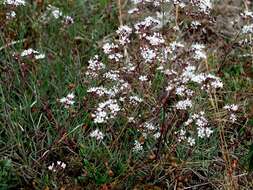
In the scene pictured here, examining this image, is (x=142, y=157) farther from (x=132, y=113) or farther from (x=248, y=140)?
(x=248, y=140)

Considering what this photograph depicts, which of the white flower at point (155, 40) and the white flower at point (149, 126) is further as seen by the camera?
the white flower at point (155, 40)

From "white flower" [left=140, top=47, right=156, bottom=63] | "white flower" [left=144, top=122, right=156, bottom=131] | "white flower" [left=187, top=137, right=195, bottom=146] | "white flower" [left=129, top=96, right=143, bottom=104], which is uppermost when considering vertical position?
"white flower" [left=140, top=47, right=156, bottom=63]

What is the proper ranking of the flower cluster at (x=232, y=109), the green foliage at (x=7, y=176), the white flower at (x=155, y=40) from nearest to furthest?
the green foliage at (x=7, y=176) → the flower cluster at (x=232, y=109) → the white flower at (x=155, y=40)

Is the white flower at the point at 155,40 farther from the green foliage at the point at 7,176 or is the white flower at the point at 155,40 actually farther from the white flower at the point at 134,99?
the green foliage at the point at 7,176

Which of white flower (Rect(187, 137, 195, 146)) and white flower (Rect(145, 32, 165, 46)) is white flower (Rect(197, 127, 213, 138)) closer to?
white flower (Rect(187, 137, 195, 146))

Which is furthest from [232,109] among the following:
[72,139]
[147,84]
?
[72,139]

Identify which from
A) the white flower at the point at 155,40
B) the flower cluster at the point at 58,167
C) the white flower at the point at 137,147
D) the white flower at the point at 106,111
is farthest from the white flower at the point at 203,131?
the flower cluster at the point at 58,167

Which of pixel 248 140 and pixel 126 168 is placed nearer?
pixel 126 168

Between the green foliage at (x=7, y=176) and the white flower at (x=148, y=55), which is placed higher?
the white flower at (x=148, y=55)

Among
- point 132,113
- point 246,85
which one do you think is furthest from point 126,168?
point 246,85

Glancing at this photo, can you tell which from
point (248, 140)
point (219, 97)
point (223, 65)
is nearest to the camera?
point (248, 140)

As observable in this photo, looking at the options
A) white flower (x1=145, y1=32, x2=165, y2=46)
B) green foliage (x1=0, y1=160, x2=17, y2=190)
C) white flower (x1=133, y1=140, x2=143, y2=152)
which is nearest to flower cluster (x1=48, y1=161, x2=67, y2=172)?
green foliage (x1=0, y1=160, x2=17, y2=190)
